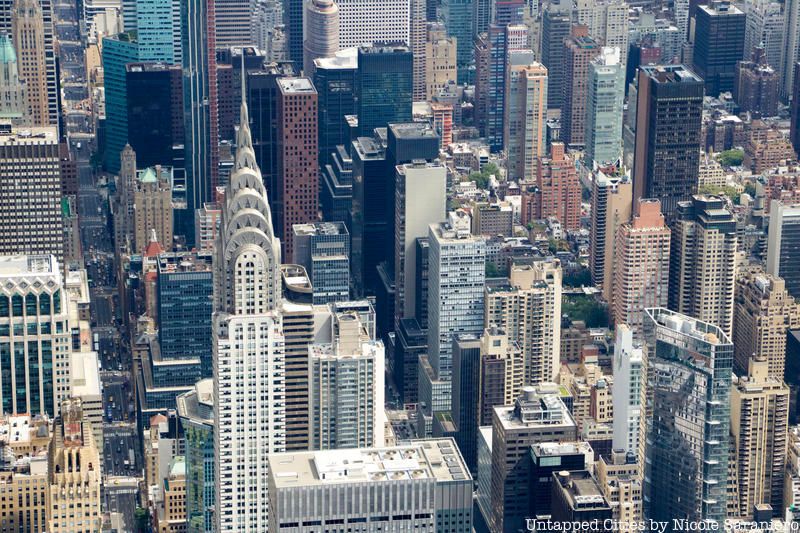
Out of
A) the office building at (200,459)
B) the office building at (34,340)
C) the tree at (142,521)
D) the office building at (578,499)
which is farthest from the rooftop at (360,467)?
the tree at (142,521)

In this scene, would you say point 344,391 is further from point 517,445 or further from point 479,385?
point 479,385

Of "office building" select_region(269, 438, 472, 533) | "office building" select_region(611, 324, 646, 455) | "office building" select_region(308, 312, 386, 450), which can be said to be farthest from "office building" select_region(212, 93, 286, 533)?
"office building" select_region(611, 324, 646, 455)

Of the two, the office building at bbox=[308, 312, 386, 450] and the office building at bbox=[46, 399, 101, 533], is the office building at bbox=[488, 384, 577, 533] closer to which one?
the office building at bbox=[308, 312, 386, 450]

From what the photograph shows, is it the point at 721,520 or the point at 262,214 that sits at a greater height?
the point at 262,214

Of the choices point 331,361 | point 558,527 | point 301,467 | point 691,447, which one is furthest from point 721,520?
point 301,467

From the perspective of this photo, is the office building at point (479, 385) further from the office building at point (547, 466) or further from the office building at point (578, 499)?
the office building at point (578, 499)

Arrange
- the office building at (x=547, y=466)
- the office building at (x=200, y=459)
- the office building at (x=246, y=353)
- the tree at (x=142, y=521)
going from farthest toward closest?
1. the tree at (x=142, y=521)
2. the office building at (x=200, y=459)
3. the office building at (x=547, y=466)
4. the office building at (x=246, y=353)

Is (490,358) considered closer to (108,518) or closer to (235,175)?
(108,518)
